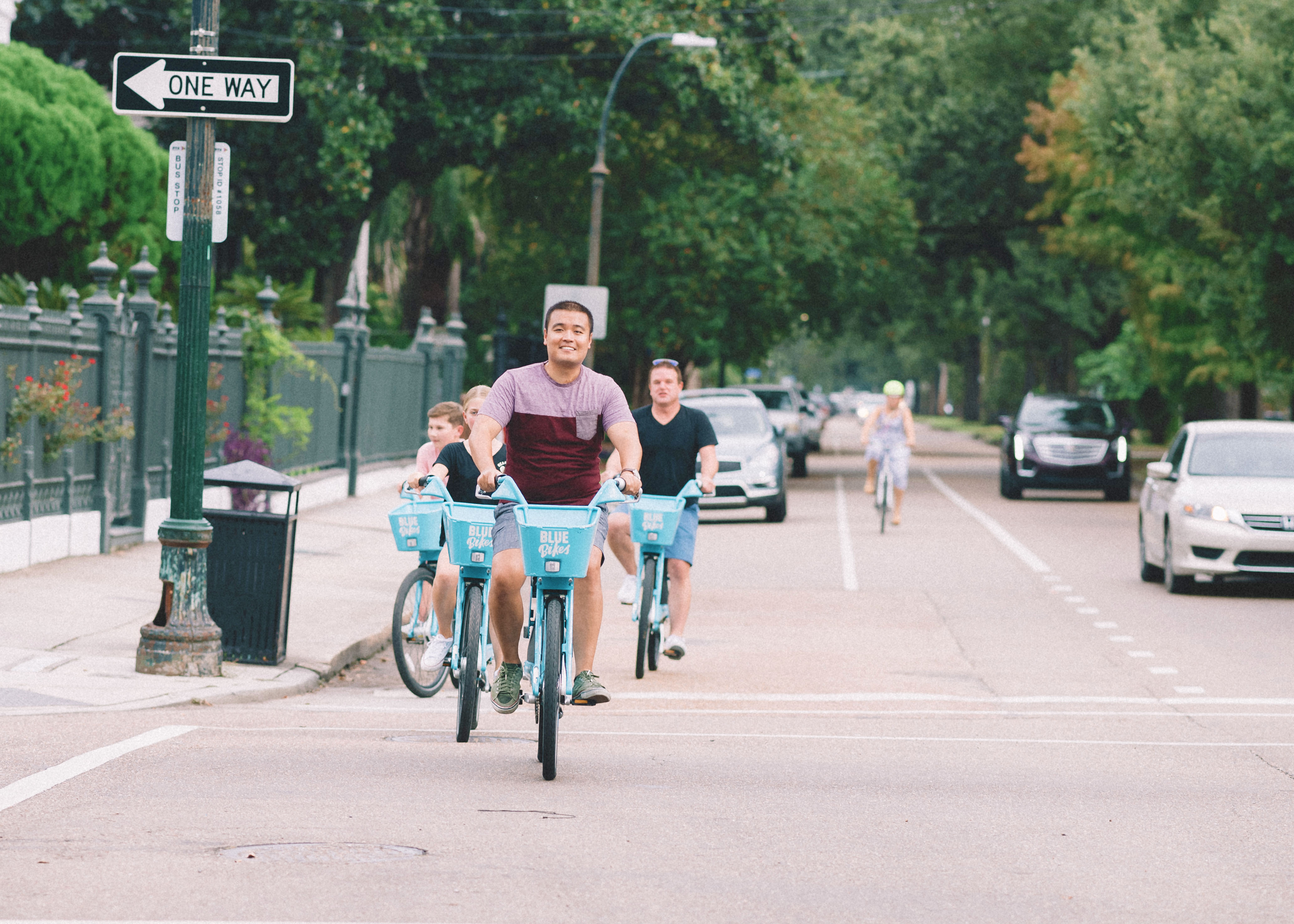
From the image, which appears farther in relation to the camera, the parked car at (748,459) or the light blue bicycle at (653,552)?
the parked car at (748,459)

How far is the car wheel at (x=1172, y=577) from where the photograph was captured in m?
17.2

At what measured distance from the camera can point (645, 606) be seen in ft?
37.9

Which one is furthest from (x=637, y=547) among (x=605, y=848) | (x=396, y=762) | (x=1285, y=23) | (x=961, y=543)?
(x=1285, y=23)

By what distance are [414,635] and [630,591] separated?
1.92m

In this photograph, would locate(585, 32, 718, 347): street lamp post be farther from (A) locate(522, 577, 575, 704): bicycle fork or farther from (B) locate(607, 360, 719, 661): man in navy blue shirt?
(A) locate(522, 577, 575, 704): bicycle fork

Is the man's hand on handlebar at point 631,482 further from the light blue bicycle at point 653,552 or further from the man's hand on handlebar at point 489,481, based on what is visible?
the light blue bicycle at point 653,552

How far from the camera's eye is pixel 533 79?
107 feet

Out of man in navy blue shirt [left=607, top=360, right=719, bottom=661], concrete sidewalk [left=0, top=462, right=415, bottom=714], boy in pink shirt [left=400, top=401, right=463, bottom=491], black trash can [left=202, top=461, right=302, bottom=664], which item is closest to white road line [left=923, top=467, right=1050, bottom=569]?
concrete sidewalk [left=0, top=462, right=415, bottom=714]

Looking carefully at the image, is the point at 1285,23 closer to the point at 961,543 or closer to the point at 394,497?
the point at 961,543

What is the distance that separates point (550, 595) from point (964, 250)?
1853 inches

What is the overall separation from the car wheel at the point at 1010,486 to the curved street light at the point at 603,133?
764 centimetres

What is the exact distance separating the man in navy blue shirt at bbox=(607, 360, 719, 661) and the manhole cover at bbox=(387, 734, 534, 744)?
2.67 m

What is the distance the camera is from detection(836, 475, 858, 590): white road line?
18.2m

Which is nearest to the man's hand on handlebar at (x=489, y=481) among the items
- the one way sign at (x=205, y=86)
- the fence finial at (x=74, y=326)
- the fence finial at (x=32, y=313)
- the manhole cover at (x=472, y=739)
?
the manhole cover at (x=472, y=739)
